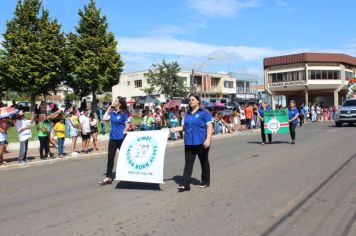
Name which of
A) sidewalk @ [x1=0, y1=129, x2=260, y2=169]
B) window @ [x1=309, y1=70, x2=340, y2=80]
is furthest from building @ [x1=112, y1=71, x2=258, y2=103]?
sidewalk @ [x1=0, y1=129, x2=260, y2=169]

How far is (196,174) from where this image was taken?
10555 mm

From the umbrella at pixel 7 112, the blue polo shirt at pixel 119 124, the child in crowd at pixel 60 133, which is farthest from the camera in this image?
the child in crowd at pixel 60 133

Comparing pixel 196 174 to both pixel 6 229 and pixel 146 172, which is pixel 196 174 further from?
pixel 6 229

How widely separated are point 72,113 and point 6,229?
10.9 meters

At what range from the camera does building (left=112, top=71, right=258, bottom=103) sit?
83.0 meters

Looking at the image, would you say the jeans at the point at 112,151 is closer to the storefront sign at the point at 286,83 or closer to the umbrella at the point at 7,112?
the umbrella at the point at 7,112

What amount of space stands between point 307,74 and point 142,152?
7245 centimetres

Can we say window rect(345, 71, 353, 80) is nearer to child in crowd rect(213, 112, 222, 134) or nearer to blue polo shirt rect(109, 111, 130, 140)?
child in crowd rect(213, 112, 222, 134)

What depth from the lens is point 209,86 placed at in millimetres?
89938

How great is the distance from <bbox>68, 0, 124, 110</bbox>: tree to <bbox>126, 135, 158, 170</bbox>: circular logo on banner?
34620 millimetres

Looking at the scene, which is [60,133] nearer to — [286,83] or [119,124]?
[119,124]

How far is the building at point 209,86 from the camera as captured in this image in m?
83.0

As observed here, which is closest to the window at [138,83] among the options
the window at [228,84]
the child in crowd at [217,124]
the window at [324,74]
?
the window at [228,84]

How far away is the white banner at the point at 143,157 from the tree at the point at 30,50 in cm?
3065
